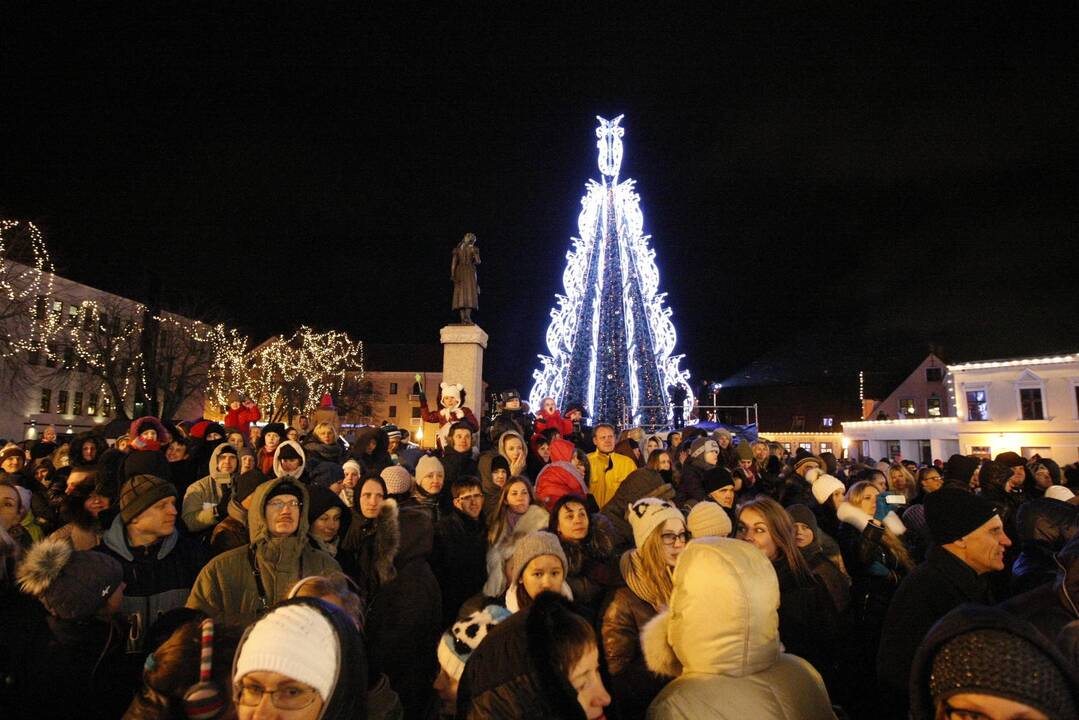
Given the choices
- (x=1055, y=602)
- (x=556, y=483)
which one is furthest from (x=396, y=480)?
(x=1055, y=602)

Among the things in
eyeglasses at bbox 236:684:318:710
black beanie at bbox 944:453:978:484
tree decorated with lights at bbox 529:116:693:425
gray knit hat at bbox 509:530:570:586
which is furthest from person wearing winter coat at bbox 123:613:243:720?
tree decorated with lights at bbox 529:116:693:425

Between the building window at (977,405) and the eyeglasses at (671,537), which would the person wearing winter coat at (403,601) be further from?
the building window at (977,405)

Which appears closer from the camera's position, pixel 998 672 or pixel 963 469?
pixel 998 672

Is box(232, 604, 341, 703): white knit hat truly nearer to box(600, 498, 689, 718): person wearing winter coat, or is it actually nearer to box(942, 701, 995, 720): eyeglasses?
box(600, 498, 689, 718): person wearing winter coat

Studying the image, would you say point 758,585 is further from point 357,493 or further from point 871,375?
point 871,375

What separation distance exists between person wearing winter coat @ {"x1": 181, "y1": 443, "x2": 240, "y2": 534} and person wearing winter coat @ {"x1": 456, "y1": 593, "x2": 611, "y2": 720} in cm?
432

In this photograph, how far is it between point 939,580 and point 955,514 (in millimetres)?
351

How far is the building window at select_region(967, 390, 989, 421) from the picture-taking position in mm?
30533

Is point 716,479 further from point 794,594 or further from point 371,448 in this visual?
point 371,448

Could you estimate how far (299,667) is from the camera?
1800 mm

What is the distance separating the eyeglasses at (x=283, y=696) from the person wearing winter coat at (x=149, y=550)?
2.15 meters

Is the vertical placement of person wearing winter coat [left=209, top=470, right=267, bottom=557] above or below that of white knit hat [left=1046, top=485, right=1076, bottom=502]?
below

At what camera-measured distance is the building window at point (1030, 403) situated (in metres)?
29.0

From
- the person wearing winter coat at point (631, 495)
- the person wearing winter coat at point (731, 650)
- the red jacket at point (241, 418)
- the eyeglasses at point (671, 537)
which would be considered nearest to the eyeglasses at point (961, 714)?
the person wearing winter coat at point (731, 650)
